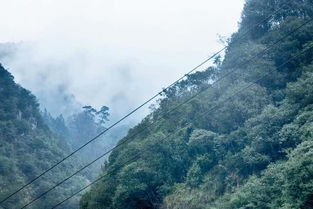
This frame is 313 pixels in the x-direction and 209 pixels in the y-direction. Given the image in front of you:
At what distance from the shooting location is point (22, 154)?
169 feet

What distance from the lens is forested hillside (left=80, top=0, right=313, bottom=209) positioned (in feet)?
62.2

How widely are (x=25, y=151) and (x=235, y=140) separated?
38956 mm

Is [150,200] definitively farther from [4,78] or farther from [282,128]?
[4,78]

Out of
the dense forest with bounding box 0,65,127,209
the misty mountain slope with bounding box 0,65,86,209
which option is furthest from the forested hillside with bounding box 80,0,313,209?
the misty mountain slope with bounding box 0,65,86,209

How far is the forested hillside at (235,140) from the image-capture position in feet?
62.2

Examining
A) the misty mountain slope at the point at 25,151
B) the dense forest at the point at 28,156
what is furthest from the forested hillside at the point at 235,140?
the misty mountain slope at the point at 25,151

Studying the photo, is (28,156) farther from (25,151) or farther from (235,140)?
(235,140)

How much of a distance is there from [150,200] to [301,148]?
13109mm

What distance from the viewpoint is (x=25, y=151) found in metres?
53.1

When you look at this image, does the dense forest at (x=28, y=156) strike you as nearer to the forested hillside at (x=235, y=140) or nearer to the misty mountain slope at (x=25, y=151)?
the misty mountain slope at (x=25, y=151)

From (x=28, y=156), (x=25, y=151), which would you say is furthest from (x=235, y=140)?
(x=25, y=151)

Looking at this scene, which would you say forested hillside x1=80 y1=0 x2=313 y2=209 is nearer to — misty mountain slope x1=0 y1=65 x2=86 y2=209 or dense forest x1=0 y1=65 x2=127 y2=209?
dense forest x1=0 y1=65 x2=127 y2=209

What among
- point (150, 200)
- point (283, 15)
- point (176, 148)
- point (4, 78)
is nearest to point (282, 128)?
point (176, 148)

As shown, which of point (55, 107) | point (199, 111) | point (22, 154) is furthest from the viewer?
point (55, 107)
